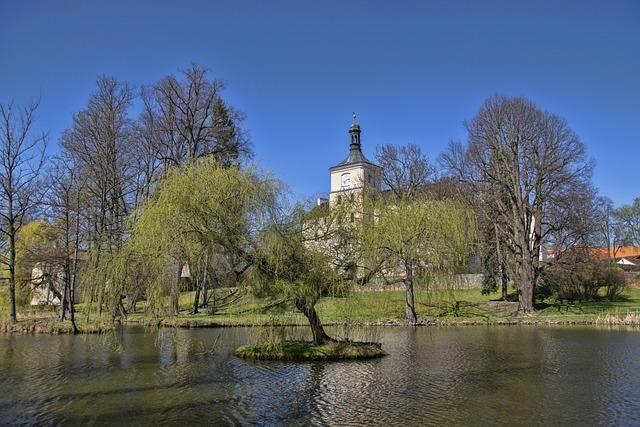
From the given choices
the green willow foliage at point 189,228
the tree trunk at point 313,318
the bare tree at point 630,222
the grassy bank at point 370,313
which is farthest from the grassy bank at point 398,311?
the bare tree at point 630,222

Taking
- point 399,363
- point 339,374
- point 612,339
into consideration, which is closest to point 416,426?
point 339,374

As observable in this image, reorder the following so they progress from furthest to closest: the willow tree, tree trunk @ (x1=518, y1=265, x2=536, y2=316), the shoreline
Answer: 1. tree trunk @ (x1=518, y1=265, x2=536, y2=316)
2. the shoreline
3. the willow tree

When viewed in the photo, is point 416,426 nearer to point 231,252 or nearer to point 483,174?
point 231,252

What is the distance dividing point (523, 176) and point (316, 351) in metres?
21.6

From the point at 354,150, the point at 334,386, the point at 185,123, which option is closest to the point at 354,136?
the point at 354,150

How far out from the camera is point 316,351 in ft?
52.1

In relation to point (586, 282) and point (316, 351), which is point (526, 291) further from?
point (316, 351)

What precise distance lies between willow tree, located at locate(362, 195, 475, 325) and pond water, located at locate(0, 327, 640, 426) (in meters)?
2.76

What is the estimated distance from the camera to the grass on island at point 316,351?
1572 centimetres

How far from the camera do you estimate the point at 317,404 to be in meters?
10.7

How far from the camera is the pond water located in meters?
9.73

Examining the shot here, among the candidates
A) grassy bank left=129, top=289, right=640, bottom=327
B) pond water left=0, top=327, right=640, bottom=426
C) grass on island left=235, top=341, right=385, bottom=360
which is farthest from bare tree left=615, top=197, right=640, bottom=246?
grass on island left=235, top=341, right=385, bottom=360

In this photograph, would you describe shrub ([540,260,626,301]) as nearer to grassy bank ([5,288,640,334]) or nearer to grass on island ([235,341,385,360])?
grassy bank ([5,288,640,334])

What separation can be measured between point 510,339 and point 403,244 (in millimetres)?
7500
